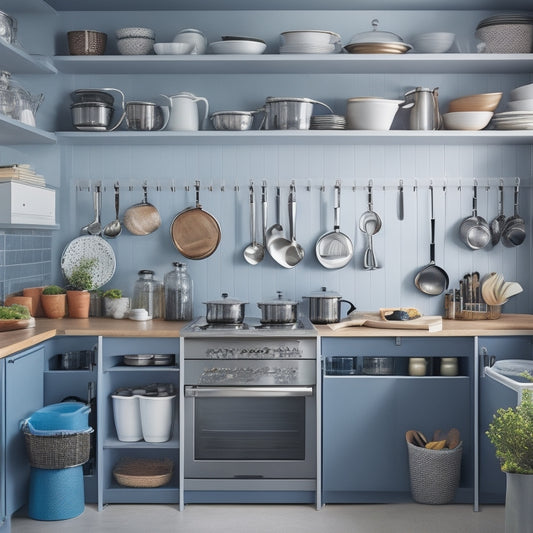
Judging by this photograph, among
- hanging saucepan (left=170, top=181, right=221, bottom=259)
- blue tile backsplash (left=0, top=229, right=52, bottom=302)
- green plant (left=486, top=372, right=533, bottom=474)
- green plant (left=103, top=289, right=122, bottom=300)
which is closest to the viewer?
green plant (left=486, top=372, right=533, bottom=474)

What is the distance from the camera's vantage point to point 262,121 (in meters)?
4.34

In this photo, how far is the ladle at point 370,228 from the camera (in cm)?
441

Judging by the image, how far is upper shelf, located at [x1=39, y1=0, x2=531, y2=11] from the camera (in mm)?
4227

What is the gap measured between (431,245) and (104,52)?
207 cm

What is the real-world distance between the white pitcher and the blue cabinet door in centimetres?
137

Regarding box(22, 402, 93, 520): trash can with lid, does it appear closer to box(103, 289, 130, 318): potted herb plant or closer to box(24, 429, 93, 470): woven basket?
box(24, 429, 93, 470): woven basket

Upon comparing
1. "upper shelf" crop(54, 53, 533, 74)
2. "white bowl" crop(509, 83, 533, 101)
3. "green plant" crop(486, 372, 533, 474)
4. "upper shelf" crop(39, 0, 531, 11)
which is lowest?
"green plant" crop(486, 372, 533, 474)

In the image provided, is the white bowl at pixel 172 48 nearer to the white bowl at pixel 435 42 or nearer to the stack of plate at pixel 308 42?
the stack of plate at pixel 308 42

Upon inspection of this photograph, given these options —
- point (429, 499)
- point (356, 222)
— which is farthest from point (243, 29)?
point (429, 499)

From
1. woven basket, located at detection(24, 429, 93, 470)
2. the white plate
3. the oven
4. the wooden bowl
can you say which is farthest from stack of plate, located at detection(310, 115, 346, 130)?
woven basket, located at detection(24, 429, 93, 470)

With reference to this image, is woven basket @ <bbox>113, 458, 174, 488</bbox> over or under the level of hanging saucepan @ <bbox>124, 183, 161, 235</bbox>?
under

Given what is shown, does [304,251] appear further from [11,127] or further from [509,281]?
[11,127]

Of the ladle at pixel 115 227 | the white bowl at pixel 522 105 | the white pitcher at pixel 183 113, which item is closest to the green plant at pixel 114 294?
the ladle at pixel 115 227

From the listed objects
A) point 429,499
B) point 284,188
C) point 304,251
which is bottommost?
point 429,499
